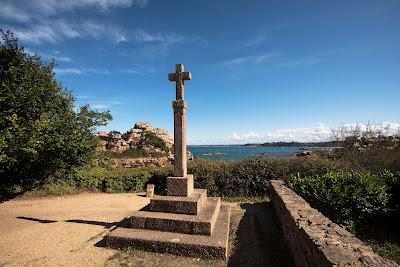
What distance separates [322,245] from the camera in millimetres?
3414

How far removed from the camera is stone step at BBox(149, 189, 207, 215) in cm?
644

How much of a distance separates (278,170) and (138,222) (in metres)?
8.05

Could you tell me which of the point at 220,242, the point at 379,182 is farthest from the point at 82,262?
the point at 379,182

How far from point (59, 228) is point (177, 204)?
3628 mm

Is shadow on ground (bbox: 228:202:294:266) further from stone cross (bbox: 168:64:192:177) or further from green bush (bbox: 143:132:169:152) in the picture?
green bush (bbox: 143:132:169:152)

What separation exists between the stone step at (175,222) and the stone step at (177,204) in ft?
0.40

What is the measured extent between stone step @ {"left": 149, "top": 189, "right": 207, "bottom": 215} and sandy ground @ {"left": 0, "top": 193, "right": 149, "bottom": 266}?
1463mm

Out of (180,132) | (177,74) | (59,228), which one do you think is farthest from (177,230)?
(177,74)

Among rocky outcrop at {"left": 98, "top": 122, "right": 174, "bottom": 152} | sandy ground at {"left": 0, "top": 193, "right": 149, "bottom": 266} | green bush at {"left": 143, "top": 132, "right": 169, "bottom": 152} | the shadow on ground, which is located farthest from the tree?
green bush at {"left": 143, "top": 132, "right": 169, "bottom": 152}

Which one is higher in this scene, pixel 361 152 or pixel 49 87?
pixel 49 87

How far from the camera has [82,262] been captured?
5.24 m

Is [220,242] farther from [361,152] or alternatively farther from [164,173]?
[361,152]

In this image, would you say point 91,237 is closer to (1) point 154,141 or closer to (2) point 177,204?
(2) point 177,204

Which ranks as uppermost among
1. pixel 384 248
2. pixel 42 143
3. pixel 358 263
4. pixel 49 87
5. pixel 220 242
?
pixel 49 87
